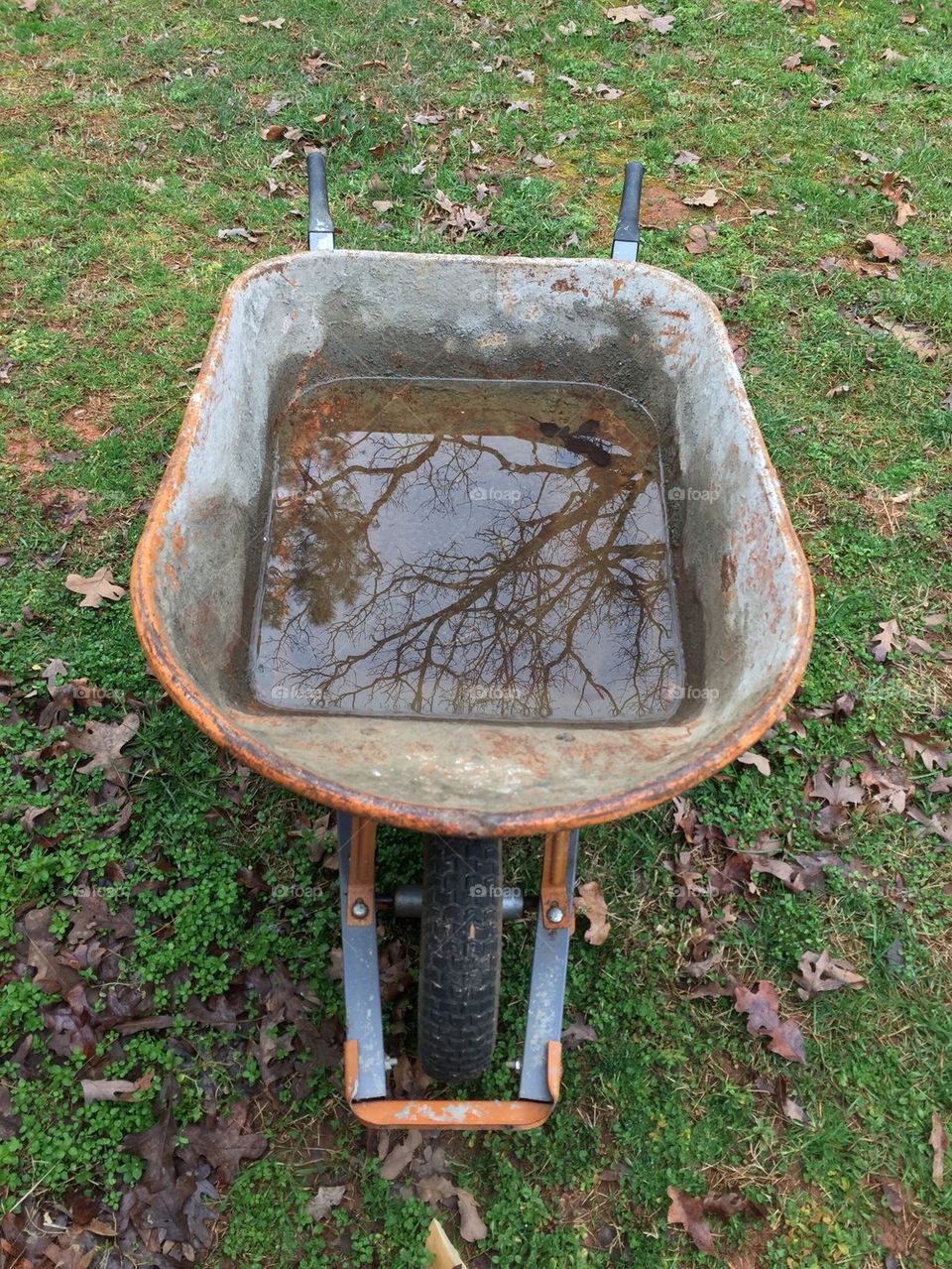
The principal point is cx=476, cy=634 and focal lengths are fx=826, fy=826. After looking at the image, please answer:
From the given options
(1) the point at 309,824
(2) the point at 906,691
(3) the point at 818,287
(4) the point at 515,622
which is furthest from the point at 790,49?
(1) the point at 309,824

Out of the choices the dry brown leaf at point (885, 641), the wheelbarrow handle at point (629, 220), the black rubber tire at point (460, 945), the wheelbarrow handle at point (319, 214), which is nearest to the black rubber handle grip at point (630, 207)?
the wheelbarrow handle at point (629, 220)

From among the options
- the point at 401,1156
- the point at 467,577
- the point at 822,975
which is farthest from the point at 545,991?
the point at 467,577

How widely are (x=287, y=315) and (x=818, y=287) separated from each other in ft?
10.8

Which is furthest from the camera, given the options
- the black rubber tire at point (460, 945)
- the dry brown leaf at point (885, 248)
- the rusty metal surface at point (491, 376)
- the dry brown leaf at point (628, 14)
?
the dry brown leaf at point (628, 14)

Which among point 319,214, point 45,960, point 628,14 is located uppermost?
point 628,14

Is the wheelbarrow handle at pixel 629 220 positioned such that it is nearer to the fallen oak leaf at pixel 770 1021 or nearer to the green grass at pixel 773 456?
the green grass at pixel 773 456

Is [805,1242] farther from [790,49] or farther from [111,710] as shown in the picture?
[790,49]

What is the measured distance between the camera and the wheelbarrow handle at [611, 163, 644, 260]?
117 inches

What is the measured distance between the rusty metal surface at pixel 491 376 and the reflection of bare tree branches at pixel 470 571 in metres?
0.10

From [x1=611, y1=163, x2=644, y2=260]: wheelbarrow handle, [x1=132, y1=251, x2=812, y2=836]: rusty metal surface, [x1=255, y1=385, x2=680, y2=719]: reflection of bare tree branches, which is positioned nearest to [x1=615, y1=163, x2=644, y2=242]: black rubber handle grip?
[x1=611, y1=163, x2=644, y2=260]: wheelbarrow handle

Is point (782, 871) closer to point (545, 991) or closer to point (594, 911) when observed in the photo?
point (594, 911)

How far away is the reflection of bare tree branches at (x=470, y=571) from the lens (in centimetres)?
233

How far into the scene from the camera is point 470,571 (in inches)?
101

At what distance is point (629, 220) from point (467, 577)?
4.94 ft
